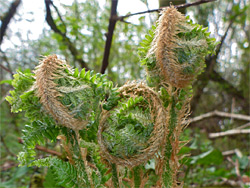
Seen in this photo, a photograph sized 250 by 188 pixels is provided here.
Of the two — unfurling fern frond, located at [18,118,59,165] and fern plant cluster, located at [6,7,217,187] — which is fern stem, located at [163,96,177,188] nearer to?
fern plant cluster, located at [6,7,217,187]

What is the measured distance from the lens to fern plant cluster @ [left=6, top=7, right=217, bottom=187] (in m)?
0.55

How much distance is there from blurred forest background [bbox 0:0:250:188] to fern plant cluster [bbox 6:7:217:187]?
0.67 meters

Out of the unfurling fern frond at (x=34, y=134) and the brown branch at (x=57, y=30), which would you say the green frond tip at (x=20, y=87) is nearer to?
the unfurling fern frond at (x=34, y=134)

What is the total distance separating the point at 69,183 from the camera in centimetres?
59

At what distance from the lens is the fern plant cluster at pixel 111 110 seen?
55 cm

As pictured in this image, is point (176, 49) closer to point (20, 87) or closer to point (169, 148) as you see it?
point (169, 148)

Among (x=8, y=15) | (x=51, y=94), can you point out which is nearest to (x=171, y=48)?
(x=51, y=94)

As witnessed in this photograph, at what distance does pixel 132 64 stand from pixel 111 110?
2.53 meters

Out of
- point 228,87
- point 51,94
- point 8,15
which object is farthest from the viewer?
point 228,87

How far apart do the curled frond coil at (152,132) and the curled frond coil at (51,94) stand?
9 cm

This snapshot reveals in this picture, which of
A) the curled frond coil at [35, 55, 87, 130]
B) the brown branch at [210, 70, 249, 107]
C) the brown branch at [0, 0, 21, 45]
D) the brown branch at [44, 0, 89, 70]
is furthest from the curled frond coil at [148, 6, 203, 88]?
the brown branch at [210, 70, 249, 107]

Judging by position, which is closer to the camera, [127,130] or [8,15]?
[127,130]

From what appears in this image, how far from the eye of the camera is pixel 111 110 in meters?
0.63

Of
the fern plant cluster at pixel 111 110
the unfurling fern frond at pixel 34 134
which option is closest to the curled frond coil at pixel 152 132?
the fern plant cluster at pixel 111 110
